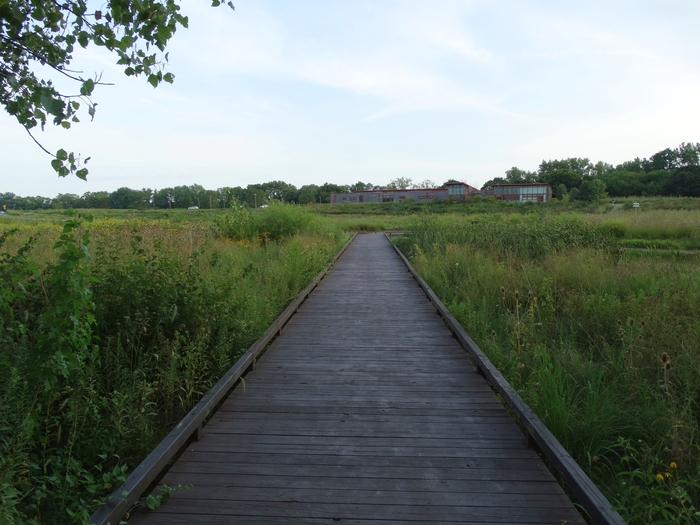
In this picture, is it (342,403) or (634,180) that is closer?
(342,403)

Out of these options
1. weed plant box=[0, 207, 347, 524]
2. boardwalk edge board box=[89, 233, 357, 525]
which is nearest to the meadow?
weed plant box=[0, 207, 347, 524]

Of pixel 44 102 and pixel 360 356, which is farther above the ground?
pixel 44 102

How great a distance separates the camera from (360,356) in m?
5.72

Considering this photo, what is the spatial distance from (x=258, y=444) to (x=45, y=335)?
1.70 m

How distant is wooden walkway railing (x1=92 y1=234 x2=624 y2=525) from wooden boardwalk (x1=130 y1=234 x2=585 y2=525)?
0.01 metres

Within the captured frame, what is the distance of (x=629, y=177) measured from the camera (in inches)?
4122

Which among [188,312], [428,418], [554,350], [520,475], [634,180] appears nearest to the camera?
[520,475]

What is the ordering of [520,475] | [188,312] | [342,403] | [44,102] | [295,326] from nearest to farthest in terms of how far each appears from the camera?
1. [44,102]
2. [520,475]
3. [342,403]
4. [188,312]
5. [295,326]

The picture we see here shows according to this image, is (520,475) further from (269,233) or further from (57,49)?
(269,233)

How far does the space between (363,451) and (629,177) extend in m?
122

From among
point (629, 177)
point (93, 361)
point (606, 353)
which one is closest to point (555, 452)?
point (606, 353)

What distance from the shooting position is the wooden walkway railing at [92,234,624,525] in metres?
2.62

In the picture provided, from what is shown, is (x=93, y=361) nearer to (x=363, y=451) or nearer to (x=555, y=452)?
(x=363, y=451)

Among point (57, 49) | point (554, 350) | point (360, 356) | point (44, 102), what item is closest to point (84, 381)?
point (44, 102)
